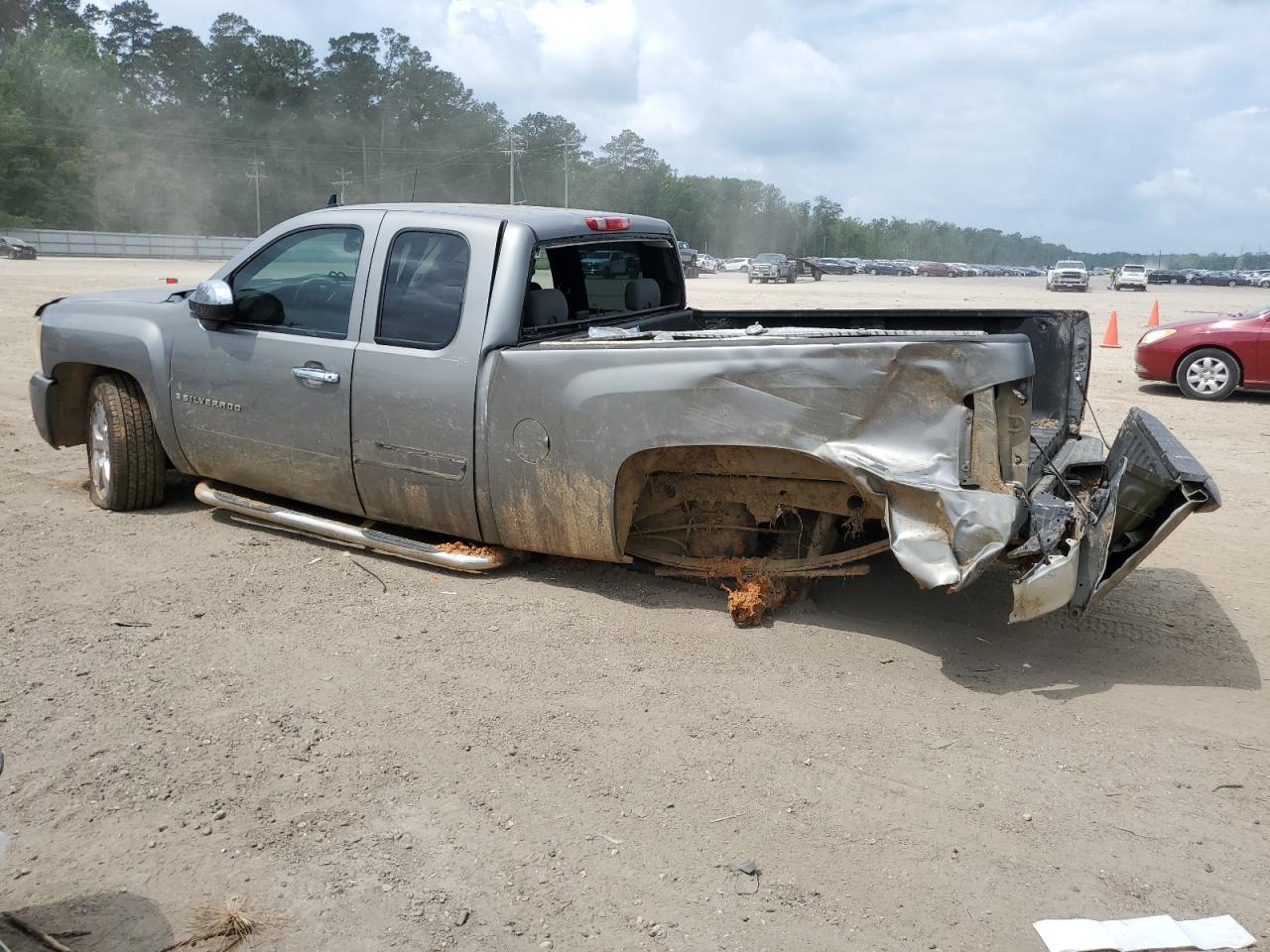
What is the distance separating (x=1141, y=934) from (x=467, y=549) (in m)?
3.28

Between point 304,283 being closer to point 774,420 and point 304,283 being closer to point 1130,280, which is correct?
point 774,420

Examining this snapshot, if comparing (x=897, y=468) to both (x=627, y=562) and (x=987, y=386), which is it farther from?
(x=627, y=562)

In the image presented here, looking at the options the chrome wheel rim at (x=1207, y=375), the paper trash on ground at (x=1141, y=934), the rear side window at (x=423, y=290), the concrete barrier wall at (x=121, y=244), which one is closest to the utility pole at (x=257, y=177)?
the concrete barrier wall at (x=121, y=244)

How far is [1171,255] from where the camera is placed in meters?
155

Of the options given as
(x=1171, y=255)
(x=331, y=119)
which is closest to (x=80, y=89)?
(x=331, y=119)

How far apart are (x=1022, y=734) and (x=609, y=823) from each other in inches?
60.2

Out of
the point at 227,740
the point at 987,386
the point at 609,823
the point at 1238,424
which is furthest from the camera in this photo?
the point at 1238,424

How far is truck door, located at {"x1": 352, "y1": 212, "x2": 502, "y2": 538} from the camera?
4750 mm

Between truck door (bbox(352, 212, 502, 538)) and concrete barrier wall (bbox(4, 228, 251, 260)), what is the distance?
5867 cm

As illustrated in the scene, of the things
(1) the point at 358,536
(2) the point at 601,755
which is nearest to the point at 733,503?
(2) the point at 601,755

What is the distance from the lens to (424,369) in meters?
4.80

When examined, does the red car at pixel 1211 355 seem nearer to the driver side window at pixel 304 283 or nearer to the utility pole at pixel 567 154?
the driver side window at pixel 304 283

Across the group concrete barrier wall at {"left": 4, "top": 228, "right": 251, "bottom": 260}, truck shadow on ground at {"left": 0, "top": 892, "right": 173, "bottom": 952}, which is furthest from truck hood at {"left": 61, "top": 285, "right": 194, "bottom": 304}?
concrete barrier wall at {"left": 4, "top": 228, "right": 251, "bottom": 260}

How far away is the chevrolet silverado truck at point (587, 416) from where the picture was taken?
391 centimetres
